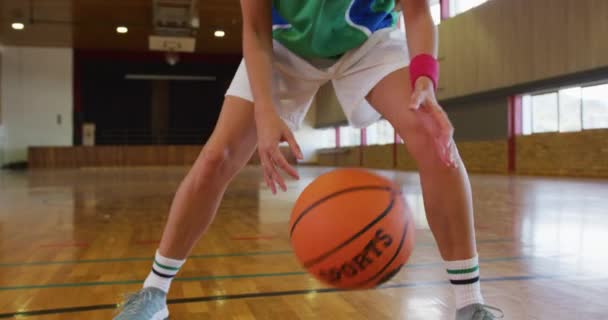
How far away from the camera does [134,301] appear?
1635 mm

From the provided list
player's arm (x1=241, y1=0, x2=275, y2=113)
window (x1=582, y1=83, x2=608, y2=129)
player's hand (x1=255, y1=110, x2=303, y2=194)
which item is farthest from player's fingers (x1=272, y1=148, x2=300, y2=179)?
window (x1=582, y1=83, x2=608, y2=129)

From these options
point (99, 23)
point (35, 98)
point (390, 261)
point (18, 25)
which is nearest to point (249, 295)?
point (390, 261)

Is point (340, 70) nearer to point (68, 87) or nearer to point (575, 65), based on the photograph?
point (575, 65)

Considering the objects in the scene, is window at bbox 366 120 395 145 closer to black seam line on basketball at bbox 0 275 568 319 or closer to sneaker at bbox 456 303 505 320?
black seam line on basketball at bbox 0 275 568 319

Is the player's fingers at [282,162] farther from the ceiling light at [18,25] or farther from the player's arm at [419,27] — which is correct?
the ceiling light at [18,25]

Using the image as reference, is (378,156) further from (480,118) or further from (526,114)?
(526,114)

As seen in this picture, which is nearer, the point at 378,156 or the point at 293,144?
the point at 293,144

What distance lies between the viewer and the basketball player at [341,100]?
1438 mm

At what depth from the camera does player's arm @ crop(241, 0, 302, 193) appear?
1.36 meters

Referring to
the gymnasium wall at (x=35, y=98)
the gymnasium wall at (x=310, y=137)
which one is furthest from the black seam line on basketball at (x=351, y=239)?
the gymnasium wall at (x=310, y=137)

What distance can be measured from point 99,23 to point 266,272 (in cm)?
1655

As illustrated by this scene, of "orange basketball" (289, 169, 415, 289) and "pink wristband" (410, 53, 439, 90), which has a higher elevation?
"pink wristband" (410, 53, 439, 90)

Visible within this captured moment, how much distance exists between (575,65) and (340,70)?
922cm

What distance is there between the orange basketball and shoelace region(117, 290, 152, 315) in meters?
0.50
